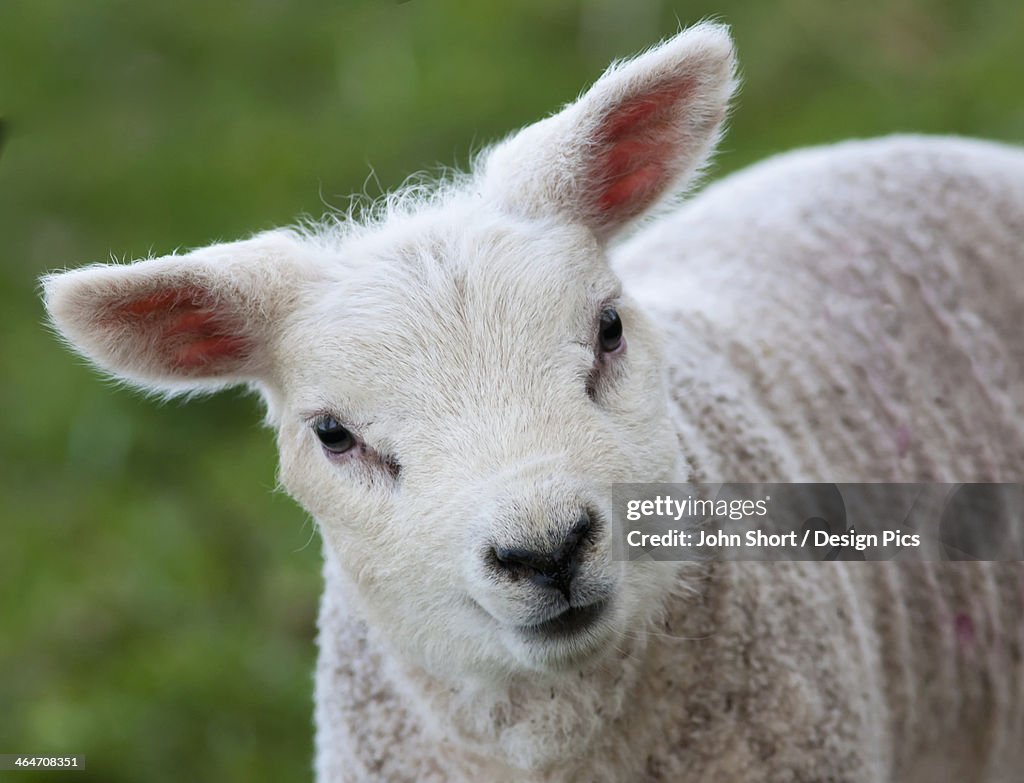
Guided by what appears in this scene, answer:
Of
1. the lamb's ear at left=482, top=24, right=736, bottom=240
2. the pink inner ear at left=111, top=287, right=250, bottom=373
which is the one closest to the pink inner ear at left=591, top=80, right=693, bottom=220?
the lamb's ear at left=482, top=24, right=736, bottom=240

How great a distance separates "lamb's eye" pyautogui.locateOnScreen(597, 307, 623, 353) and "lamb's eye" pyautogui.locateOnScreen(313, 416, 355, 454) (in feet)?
1.84

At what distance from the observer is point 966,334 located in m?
4.03

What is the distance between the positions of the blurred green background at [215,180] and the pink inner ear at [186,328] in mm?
2102

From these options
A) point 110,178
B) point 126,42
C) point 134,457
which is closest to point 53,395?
point 134,457

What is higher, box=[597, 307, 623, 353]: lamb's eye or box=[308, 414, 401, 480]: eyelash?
box=[597, 307, 623, 353]: lamb's eye

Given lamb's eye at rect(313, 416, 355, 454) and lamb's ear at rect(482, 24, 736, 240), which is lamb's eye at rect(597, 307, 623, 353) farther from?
lamb's eye at rect(313, 416, 355, 454)

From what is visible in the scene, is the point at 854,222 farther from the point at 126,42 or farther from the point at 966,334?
the point at 126,42

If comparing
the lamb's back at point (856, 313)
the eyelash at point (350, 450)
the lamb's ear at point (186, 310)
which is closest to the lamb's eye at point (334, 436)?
the eyelash at point (350, 450)

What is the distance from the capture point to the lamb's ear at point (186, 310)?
117 inches

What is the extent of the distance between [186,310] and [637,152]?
107cm

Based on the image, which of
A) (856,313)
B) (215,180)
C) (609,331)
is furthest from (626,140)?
(215,180)

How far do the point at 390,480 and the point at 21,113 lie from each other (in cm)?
573

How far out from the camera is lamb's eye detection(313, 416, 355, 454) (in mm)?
Answer: 2998

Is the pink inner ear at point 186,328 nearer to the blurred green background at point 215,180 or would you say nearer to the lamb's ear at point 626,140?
the lamb's ear at point 626,140
